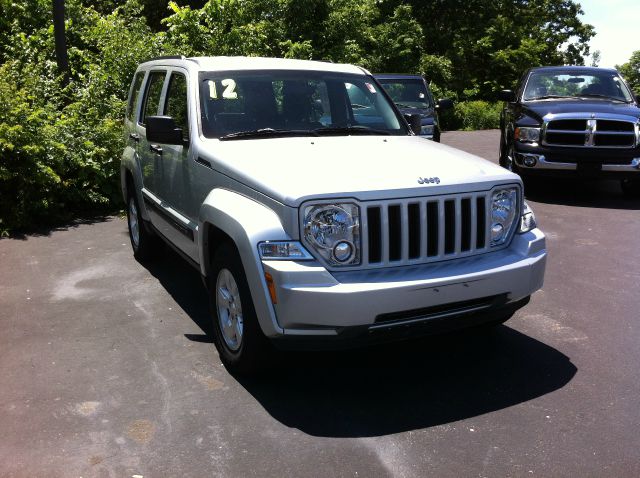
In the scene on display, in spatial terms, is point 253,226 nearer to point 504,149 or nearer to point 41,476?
point 41,476

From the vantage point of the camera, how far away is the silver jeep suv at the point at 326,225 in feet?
12.7

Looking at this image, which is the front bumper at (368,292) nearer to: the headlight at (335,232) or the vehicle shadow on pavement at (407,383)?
the headlight at (335,232)

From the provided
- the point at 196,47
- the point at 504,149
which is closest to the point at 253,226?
the point at 504,149

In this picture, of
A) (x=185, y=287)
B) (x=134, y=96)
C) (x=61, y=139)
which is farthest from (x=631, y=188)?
(x=61, y=139)

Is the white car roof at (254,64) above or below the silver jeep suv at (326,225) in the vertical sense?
above

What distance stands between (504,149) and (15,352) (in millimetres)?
8290

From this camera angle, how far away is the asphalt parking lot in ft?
11.7

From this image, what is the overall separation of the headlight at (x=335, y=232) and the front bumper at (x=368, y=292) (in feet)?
0.32

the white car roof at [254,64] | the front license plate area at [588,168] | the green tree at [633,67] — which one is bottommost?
the green tree at [633,67]

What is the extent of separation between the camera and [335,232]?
3918mm

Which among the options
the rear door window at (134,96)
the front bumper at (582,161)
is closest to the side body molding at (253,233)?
the rear door window at (134,96)

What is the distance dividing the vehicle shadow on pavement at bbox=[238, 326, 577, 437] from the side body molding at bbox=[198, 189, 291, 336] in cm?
54

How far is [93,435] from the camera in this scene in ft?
12.6

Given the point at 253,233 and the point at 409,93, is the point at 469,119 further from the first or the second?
the point at 253,233
